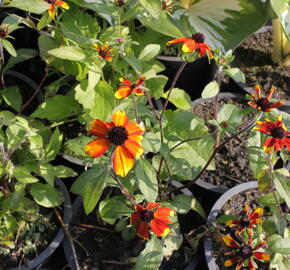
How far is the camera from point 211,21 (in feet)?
4.96

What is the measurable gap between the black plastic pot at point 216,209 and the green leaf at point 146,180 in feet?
1.14

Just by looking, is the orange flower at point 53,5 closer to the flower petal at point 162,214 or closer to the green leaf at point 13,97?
the green leaf at point 13,97

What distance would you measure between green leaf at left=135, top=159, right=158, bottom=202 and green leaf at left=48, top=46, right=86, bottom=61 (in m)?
0.33

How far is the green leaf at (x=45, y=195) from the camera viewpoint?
1001 millimetres

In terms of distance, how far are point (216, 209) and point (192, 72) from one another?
651 mm

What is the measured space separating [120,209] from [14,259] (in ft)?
1.12

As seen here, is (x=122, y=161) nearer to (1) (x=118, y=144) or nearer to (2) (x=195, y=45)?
(1) (x=118, y=144)

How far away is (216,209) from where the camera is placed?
3.66ft

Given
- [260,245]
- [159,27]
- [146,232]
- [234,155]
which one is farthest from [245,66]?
[146,232]

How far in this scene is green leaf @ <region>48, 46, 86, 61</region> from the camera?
0.95 m

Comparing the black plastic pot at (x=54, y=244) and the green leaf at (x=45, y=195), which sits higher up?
the green leaf at (x=45, y=195)

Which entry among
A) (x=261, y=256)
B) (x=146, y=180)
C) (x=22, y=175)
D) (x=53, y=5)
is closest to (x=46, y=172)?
Answer: (x=22, y=175)

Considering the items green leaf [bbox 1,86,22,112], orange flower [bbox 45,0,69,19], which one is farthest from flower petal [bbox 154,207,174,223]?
green leaf [bbox 1,86,22,112]

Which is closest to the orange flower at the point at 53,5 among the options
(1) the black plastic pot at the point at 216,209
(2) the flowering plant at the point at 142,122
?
(2) the flowering plant at the point at 142,122
